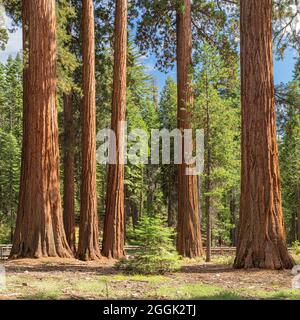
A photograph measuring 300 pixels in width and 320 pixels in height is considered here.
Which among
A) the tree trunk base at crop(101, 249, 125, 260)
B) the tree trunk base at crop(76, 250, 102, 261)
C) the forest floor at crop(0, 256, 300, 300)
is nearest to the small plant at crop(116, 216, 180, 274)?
the forest floor at crop(0, 256, 300, 300)

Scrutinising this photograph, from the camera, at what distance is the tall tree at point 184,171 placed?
51.2 ft

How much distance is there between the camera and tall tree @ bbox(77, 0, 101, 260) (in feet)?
48.5

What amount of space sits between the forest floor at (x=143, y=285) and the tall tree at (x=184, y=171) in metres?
6.49

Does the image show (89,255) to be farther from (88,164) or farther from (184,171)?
(184,171)

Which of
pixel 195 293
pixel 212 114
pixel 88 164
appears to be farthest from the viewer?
pixel 212 114

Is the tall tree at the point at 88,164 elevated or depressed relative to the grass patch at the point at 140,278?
elevated

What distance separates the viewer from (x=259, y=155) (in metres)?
9.10

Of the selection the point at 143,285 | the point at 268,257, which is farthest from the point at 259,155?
the point at 143,285

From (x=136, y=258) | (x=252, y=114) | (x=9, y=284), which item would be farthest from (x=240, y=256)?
(x=9, y=284)

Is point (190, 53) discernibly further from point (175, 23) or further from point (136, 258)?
point (136, 258)

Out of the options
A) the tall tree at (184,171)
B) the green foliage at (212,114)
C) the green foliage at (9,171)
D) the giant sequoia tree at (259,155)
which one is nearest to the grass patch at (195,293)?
the giant sequoia tree at (259,155)

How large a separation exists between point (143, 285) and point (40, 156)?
16.5 ft

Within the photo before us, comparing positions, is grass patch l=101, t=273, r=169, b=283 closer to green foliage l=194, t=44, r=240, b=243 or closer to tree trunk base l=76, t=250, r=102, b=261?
tree trunk base l=76, t=250, r=102, b=261

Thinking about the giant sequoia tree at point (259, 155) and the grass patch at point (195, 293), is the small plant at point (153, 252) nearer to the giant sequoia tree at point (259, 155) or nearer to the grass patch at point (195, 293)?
the giant sequoia tree at point (259, 155)
